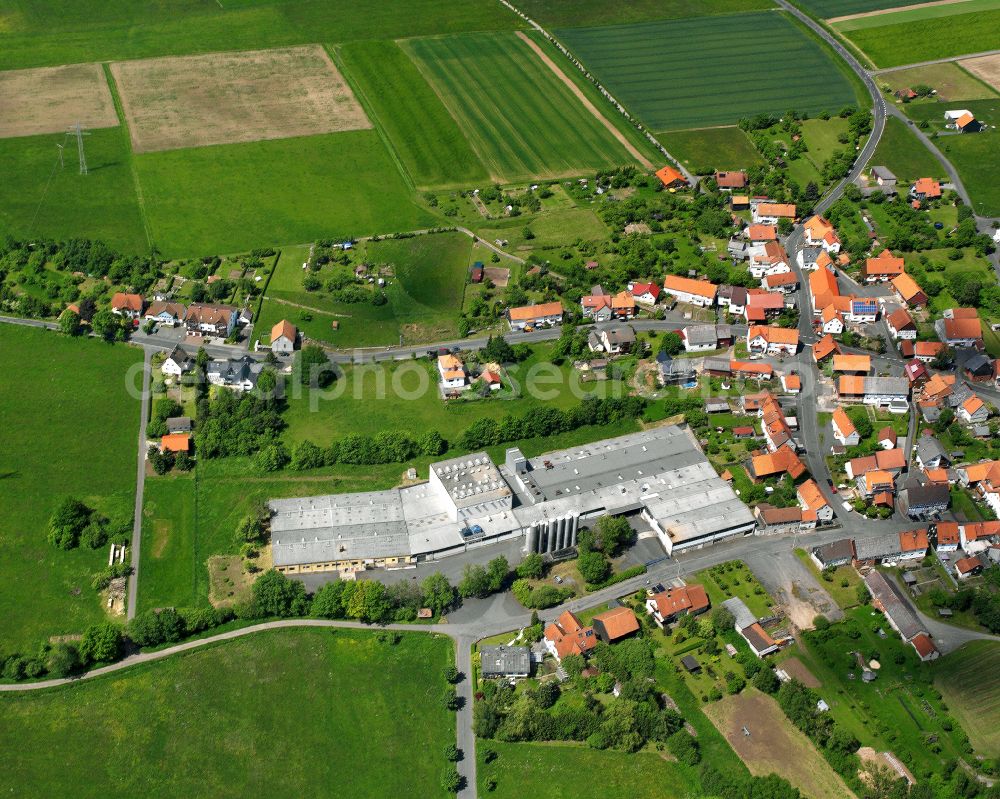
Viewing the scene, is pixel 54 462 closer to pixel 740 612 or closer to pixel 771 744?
pixel 740 612

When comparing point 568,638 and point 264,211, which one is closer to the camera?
point 568,638

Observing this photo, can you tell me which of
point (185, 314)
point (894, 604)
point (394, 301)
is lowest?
point (894, 604)

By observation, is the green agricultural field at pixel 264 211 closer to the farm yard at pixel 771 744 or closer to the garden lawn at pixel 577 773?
the garden lawn at pixel 577 773

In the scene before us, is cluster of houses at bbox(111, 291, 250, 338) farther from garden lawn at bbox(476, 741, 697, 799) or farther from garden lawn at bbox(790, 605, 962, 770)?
garden lawn at bbox(790, 605, 962, 770)

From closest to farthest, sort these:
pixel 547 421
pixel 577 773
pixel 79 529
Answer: pixel 577 773, pixel 79 529, pixel 547 421

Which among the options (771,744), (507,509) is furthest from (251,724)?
(771,744)

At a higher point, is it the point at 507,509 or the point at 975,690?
the point at 507,509

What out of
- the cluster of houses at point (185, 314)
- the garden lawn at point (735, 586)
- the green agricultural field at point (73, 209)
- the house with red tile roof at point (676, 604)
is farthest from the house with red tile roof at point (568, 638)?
the green agricultural field at point (73, 209)
